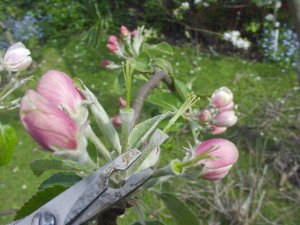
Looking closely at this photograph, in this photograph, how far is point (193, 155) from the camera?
57 centimetres

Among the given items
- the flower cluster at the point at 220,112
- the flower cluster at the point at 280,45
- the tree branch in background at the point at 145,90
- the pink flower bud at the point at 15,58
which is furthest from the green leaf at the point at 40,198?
the flower cluster at the point at 280,45

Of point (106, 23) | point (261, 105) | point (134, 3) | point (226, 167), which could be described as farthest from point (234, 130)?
point (226, 167)

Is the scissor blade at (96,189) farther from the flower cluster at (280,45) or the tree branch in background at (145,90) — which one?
the flower cluster at (280,45)

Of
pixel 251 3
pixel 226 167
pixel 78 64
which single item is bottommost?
pixel 78 64

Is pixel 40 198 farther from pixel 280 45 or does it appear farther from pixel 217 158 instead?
pixel 280 45

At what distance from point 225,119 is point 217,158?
63cm

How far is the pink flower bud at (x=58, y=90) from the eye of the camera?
1.76 ft

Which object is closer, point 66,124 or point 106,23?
point 66,124

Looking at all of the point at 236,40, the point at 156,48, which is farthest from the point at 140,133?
the point at 236,40

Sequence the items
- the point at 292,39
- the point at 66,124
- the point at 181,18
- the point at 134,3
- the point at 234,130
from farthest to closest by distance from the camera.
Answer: the point at 134,3 → the point at 181,18 → the point at 292,39 → the point at 234,130 → the point at 66,124

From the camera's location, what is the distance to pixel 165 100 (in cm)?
124

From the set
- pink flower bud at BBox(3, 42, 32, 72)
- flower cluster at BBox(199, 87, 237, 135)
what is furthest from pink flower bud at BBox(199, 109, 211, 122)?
pink flower bud at BBox(3, 42, 32, 72)

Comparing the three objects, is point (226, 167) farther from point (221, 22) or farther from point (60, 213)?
point (221, 22)

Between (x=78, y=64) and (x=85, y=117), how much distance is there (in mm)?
3745
